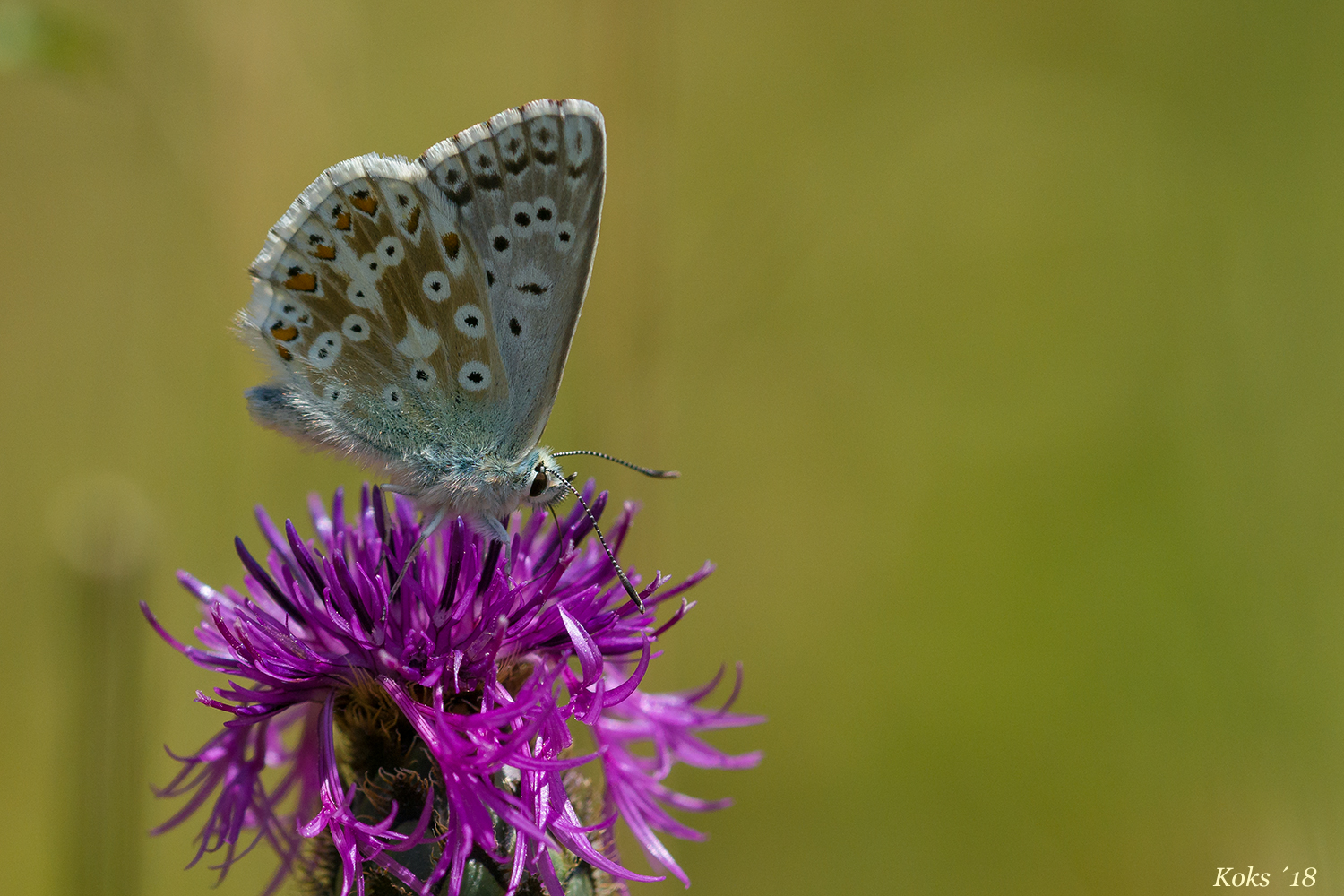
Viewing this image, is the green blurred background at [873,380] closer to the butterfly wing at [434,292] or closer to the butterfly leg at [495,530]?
the butterfly wing at [434,292]

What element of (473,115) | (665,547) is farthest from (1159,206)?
(473,115)

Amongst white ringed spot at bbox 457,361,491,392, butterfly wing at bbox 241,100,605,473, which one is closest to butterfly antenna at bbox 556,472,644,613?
butterfly wing at bbox 241,100,605,473

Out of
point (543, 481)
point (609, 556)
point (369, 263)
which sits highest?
point (369, 263)

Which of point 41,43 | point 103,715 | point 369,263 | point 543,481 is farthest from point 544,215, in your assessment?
point 103,715

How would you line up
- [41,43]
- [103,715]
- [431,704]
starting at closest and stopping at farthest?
[41,43] → [431,704] → [103,715]

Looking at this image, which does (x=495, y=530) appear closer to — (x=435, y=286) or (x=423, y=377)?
(x=423, y=377)

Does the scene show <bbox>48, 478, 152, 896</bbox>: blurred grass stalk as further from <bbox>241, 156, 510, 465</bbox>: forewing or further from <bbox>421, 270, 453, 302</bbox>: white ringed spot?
<bbox>421, 270, 453, 302</bbox>: white ringed spot

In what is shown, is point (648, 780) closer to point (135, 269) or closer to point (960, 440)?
point (960, 440)
